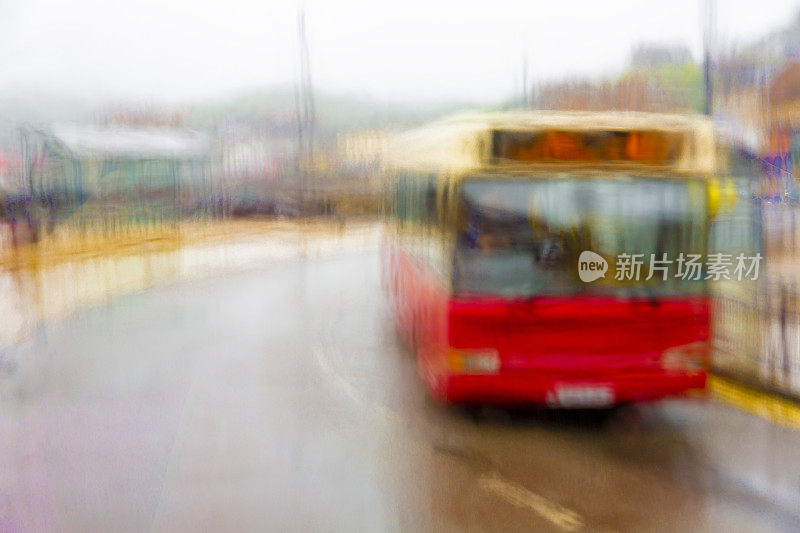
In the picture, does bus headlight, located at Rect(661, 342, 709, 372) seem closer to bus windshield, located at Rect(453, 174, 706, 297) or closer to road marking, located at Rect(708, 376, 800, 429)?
bus windshield, located at Rect(453, 174, 706, 297)

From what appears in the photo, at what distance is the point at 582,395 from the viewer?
6871 millimetres

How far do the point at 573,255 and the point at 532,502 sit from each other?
6.56 feet

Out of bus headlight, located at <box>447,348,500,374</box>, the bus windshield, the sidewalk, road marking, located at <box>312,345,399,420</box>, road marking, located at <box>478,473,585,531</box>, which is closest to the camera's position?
road marking, located at <box>478,473,585,531</box>

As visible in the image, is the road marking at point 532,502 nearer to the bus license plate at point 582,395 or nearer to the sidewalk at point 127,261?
the bus license plate at point 582,395

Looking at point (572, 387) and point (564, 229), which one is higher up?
point (564, 229)

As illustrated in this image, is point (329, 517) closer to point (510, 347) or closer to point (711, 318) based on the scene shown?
point (510, 347)

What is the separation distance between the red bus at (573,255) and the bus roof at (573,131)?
11 millimetres

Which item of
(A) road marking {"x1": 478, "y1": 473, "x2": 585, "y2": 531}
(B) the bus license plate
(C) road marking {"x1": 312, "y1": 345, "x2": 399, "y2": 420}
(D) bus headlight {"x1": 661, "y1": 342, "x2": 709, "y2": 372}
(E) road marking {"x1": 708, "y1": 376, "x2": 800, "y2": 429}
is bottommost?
(E) road marking {"x1": 708, "y1": 376, "x2": 800, "y2": 429}

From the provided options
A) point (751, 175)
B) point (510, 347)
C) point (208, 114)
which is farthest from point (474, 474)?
point (208, 114)

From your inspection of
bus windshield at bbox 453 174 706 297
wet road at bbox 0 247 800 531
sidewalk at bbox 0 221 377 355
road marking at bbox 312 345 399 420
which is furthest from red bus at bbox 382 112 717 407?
sidewalk at bbox 0 221 377 355

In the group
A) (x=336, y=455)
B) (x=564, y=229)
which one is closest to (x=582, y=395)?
(x=564, y=229)

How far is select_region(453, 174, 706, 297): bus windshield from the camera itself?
6582 millimetres

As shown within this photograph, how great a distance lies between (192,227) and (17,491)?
3127 centimetres

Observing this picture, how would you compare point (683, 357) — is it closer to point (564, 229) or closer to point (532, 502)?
point (564, 229)
